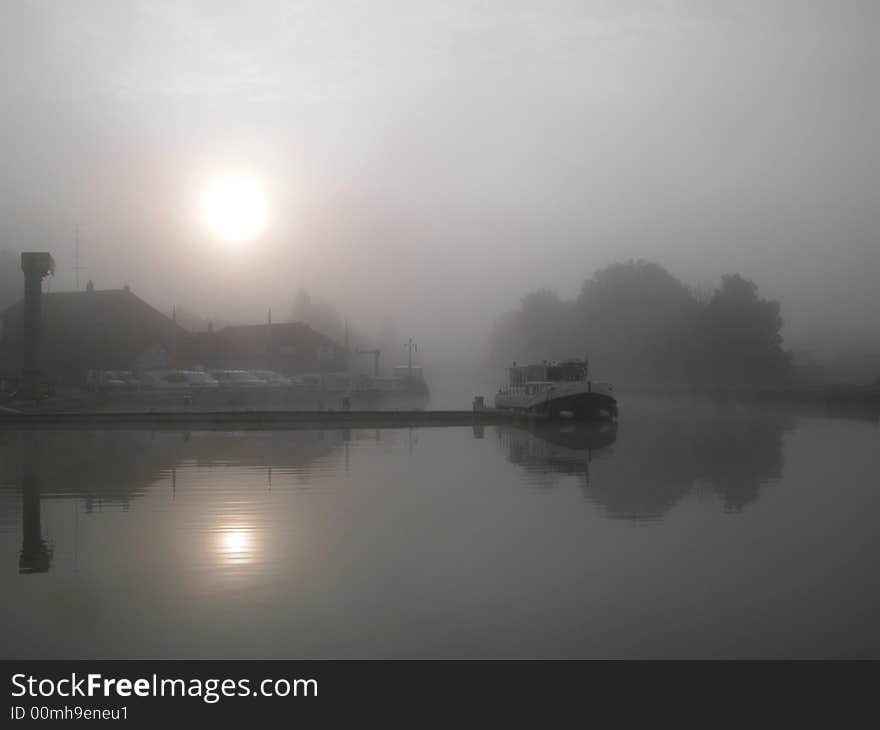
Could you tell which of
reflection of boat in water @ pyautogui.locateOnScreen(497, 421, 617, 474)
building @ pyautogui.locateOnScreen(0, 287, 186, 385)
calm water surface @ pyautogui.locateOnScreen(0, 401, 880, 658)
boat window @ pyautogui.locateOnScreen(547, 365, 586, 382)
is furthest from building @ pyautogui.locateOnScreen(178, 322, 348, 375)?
calm water surface @ pyautogui.locateOnScreen(0, 401, 880, 658)

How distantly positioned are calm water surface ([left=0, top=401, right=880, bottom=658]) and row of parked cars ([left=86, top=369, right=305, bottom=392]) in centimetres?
2548

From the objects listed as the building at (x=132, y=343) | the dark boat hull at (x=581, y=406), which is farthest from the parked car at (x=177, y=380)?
the dark boat hull at (x=581, y=406)

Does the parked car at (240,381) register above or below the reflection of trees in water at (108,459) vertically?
above

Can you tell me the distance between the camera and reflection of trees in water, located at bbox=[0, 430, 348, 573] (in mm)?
10414

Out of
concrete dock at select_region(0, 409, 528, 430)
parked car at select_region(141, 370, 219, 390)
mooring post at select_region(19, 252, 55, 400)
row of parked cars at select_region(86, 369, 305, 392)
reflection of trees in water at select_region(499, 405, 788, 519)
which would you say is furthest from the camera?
row of parked cars at select_region(86, 369, 305, 392)

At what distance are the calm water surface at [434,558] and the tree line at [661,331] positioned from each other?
54709 millimetres

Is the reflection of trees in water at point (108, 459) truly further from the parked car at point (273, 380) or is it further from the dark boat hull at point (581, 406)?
the parked car at point (273, 380)

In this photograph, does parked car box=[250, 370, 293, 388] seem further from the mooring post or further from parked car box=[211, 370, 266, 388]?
the mooring post

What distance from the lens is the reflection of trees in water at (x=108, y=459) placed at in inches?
410

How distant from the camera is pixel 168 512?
1001cm

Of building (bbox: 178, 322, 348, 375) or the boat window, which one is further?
building (bbox: 178, 322, 348, 375)

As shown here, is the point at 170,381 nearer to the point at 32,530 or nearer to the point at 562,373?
the point at 562,373
